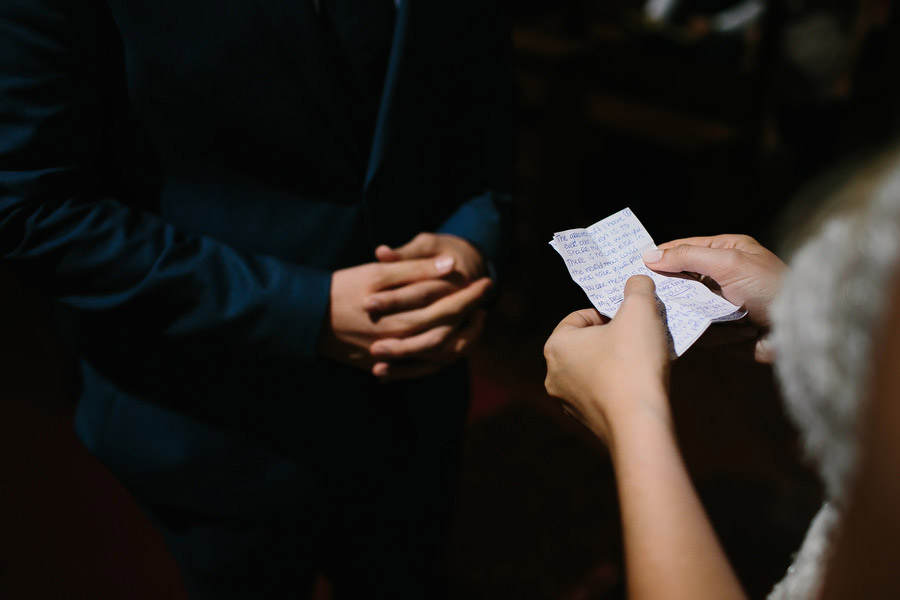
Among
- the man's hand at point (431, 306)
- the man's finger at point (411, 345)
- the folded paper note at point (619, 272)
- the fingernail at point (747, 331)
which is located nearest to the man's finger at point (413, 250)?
the man's hand at point (431, 306)

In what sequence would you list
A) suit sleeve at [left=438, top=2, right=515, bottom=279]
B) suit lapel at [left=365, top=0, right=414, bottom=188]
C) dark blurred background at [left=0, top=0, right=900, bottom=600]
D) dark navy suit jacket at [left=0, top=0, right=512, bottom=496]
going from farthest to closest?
dark blurred background at [left=0, top=0, right=900, bottom=600] < suit sleeve at [left=438, top=2, right=515, bottom=279] < suit lapel at [left=365, top=0, right=414, bottom=188] < dark navy suit jacket at [left=0, top=0, right=512, bottom=496]

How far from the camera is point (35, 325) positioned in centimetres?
244

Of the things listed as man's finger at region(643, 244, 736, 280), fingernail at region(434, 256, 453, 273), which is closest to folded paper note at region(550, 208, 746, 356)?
man's finger at region(643, 244, 736, 280)

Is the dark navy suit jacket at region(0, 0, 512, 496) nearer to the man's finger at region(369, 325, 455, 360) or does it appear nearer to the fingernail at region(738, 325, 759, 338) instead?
the man's finger at region(369, 325, 455, 360)

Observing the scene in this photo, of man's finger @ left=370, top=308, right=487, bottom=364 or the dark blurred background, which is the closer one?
man's finger @ left=370, top=308, right=487, bottom=364

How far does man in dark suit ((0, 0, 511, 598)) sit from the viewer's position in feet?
2.56

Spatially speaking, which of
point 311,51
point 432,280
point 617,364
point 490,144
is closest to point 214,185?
point 311,51

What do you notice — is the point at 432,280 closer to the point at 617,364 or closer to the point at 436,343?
the point at 436,343

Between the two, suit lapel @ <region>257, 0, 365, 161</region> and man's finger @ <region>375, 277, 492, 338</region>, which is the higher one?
suit lapel @ <region>257, 0, 365, 161</region>

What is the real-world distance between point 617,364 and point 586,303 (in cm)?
12

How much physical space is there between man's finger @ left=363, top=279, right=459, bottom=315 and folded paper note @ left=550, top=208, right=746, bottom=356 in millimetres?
319

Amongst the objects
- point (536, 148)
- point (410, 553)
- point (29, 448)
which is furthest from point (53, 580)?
point (536, 148)

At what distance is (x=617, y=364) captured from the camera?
22.3 inches

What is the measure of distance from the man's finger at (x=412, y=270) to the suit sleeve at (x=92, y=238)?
0.07 meters
